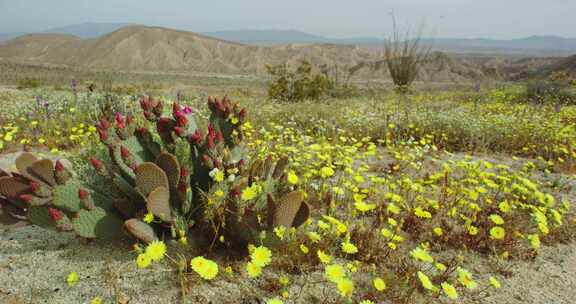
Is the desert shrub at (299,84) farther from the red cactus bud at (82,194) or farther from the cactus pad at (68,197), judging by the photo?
the red cactus bud at (82,194)

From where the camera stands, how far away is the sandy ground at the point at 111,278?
68.4 inches

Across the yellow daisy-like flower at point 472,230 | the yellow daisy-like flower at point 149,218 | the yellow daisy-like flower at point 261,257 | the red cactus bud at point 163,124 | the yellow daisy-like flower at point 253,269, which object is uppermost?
the red cactus bud at point 163,124

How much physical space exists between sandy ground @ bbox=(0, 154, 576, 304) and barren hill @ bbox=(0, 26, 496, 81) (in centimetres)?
5708

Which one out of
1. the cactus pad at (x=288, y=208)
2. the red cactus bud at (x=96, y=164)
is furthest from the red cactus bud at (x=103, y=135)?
the cactus pad at (x=288, y=208)

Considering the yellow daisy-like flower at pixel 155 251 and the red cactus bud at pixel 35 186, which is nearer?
the yellow daisy-like flower at pixel 155 251

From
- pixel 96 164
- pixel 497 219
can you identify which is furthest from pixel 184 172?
pixel 497 219

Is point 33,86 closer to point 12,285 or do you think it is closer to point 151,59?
point 12,285

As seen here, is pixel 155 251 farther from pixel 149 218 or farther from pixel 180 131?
pixel 180 131

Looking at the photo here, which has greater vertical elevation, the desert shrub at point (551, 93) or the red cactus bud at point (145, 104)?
the red cactus bud at point (145, 104)

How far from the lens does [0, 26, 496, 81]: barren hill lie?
6084 cm

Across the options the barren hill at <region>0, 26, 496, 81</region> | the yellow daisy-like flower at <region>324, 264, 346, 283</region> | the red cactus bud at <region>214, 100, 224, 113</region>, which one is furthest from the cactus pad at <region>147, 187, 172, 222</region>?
the barren hill at <region>0, 26, 496, 81</region>

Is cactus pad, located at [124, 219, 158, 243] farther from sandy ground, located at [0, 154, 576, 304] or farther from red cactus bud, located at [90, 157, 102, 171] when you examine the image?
red cactus bud, located at [90, 157, 102, 171]

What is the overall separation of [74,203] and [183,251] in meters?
0.65

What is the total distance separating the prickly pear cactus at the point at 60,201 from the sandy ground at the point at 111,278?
21cm
